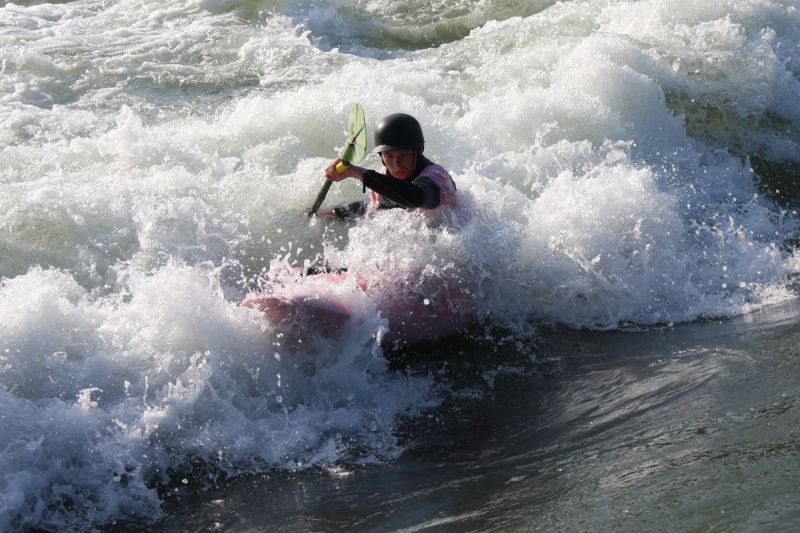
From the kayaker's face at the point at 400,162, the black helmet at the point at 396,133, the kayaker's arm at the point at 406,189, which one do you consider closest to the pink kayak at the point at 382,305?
the kayaker's arm at the point at 406,189

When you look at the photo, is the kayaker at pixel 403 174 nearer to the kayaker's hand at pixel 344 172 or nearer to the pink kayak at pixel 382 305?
the kayaker's hand at pixel 344 172

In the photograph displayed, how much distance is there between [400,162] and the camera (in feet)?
19.4

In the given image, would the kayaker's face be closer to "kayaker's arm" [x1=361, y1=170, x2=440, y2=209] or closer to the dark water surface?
"kayaker's arm" [x1=361, y1=170, x2=440, y2=209]

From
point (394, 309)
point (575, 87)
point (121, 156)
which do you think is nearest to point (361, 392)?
point (394, 309)

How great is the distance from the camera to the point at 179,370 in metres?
4.70

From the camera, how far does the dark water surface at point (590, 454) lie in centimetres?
315

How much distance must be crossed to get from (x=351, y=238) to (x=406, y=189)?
0.57 meters

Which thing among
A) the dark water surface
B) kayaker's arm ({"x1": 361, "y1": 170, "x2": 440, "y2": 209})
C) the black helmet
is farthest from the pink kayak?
the black helmet

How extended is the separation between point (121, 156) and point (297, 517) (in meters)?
4.17

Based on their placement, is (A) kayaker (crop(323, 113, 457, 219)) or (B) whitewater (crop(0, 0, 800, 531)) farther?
(A) kayaker (crop(323, 113, 457, 219))

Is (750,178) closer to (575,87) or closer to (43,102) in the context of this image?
(575,87)

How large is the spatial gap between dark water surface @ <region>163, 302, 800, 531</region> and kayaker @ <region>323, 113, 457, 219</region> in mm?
964

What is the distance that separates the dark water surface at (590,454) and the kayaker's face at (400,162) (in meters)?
1.20

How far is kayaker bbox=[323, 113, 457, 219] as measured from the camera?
5.41 meters
